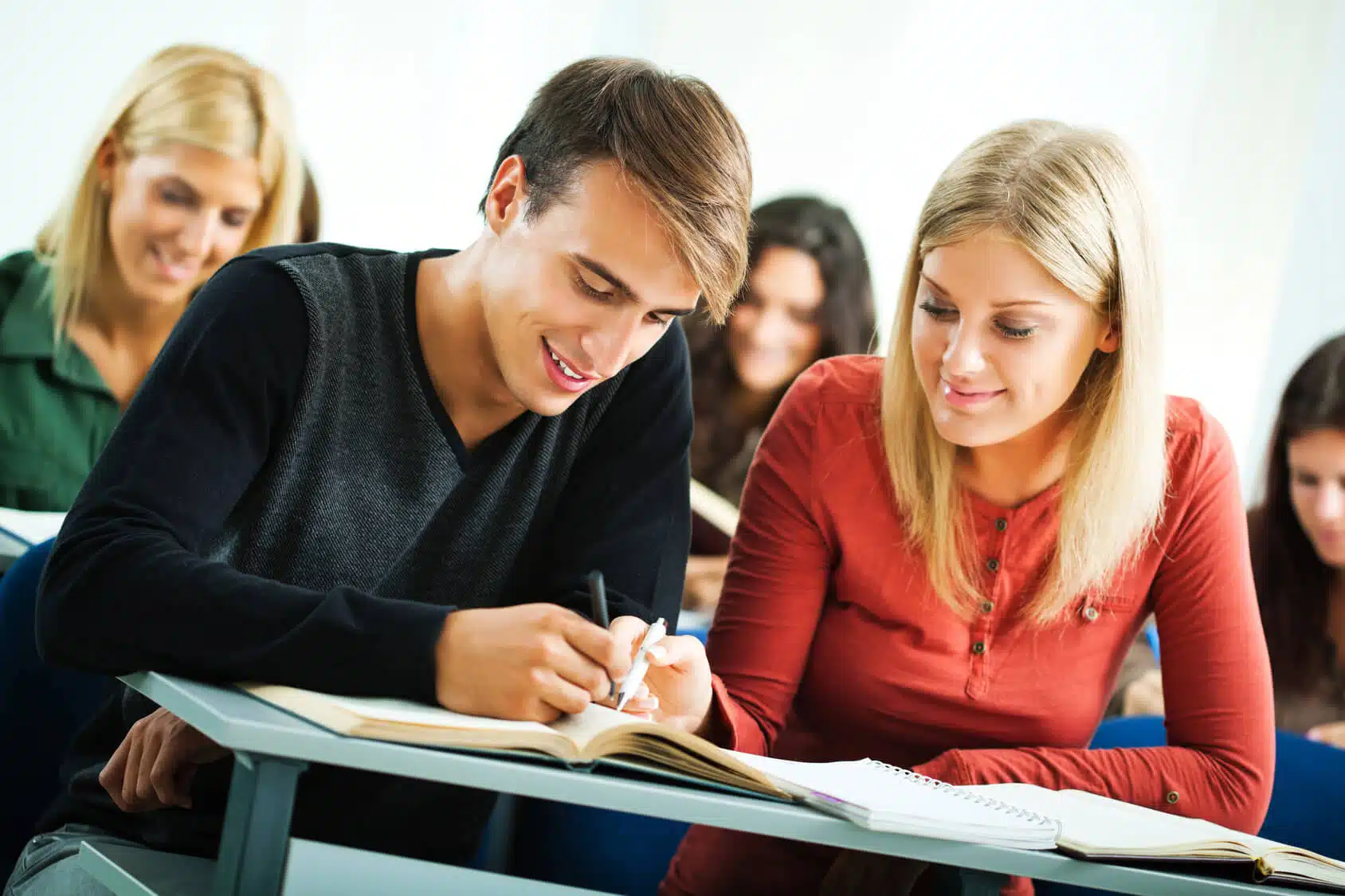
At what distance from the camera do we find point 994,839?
2.84 ft

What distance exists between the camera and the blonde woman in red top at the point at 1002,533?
1.33 meters

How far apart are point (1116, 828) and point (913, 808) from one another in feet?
0.72

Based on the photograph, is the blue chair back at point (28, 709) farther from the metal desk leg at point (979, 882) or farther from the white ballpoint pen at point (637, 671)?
the metal desk leg at point (979, 882)

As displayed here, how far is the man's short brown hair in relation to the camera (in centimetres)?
112

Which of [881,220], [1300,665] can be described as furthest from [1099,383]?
[881,220]

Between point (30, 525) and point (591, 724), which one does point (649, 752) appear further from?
point (30, 525)

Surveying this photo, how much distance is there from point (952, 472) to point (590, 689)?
2.18ft

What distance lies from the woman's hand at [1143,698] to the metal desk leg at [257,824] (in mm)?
2034

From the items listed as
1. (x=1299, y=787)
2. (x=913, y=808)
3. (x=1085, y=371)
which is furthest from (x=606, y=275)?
(x=1299, y=787)

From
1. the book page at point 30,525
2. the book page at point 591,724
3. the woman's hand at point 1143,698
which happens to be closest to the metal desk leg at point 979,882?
the book page at point 591,724

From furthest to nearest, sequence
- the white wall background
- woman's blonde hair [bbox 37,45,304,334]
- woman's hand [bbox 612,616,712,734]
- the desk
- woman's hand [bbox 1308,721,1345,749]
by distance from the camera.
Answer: the white wall background, woman's blonde hair [bbox 37,45,304,334], woman's hand [bbox 1308,721,1345,749], woman's hand [bbox 612,616,712,734], the desk

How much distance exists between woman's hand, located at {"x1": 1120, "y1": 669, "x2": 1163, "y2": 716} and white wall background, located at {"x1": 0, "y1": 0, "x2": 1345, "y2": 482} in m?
1.02

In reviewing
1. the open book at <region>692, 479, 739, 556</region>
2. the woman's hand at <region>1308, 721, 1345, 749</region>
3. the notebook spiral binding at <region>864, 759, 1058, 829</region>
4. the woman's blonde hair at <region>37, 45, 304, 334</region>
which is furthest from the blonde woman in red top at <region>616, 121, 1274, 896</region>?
the woman's blonde hair at <region>37, 45, 304, 334</region>

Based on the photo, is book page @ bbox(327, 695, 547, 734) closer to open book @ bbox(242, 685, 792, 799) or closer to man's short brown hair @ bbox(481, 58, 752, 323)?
open book @ bbox(242, 685, 792, 799)
